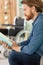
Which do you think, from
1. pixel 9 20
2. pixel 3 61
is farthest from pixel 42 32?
pixel 9 20

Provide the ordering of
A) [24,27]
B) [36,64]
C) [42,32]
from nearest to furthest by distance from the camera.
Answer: [42,32], [36,64], [24,27]

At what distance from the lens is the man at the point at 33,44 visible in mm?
1835

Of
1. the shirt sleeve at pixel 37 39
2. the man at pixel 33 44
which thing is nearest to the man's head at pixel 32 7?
the man at pixel 33 44

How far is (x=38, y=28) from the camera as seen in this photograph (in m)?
1.83

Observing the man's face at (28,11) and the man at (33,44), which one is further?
the man's face at (28,11)

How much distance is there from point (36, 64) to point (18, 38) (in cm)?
195

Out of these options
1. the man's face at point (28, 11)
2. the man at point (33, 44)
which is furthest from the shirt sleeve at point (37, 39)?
the man's face at point (28, 11)

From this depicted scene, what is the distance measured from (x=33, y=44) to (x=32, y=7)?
386 mm

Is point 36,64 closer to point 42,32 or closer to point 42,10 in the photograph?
point 42,32

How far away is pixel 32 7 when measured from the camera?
6.38 feet

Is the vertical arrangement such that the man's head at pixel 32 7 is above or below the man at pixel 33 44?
above

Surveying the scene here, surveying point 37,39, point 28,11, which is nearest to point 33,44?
point 37,39

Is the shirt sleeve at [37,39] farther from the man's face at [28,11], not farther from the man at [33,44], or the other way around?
the man's face at [28,11]

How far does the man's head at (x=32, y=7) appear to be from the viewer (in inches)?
75.9
